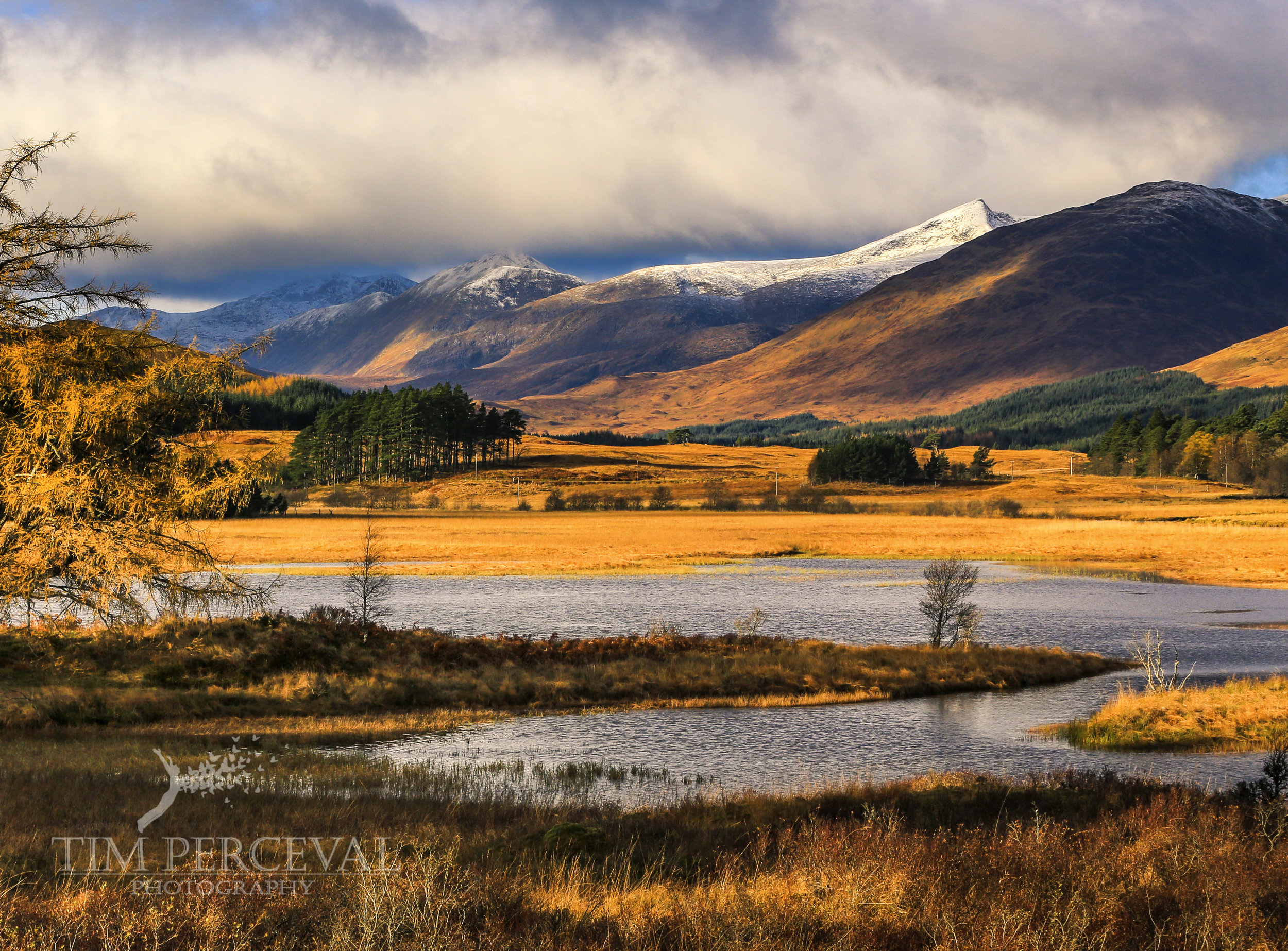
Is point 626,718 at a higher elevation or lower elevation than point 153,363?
lower

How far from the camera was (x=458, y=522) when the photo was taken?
402ft

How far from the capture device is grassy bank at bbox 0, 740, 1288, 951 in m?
9.21

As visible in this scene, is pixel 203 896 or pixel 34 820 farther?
pixel 34 820

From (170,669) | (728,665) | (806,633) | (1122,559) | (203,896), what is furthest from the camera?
(1122,559)

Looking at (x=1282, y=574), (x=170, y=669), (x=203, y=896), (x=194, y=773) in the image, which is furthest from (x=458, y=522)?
(x=203, y=896)

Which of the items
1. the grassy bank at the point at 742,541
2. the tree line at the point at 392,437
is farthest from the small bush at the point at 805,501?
the tree line at the point at 392,437

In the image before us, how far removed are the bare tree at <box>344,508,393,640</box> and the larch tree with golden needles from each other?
35.2 feet

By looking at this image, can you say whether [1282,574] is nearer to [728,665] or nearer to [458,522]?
[728,665]

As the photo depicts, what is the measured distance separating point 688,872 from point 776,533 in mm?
99710

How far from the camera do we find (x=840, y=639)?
48.2 meters

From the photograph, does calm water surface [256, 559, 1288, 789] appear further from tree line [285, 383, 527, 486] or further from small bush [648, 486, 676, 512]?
tree line [285, 383, 527, 486]

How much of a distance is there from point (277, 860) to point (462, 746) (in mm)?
15045

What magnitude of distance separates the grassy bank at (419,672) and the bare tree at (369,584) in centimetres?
318

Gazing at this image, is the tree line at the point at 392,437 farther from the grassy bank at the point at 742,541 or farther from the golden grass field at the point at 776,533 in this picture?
the grassy bank at the point at 742,541
